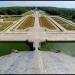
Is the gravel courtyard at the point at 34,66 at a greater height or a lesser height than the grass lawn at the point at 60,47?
greater

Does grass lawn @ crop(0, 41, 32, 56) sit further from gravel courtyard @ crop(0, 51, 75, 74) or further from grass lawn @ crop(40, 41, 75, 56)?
gravel courtyard @ crop(0, 51, 75, 74)

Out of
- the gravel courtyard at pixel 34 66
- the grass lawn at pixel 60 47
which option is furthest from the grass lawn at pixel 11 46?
the gravel courtyard at pixel 34 66

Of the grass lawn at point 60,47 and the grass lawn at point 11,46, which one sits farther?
the grass lawn at point 60,47

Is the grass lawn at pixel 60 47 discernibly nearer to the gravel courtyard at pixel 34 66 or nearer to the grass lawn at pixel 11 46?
the grass lawn at pixel 11 46

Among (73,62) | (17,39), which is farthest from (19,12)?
(73,62)

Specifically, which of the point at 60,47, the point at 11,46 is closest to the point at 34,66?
the point at 60,47

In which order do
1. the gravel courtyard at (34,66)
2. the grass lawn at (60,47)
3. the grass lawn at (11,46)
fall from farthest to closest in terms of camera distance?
the grass lawn at (60,47) → the grass lawn at (11,46) → the gravel courtyard at (34,66)
